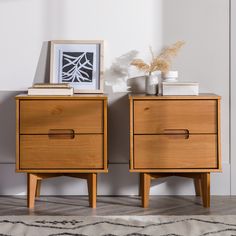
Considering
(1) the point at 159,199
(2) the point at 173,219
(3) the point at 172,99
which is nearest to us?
(2) the point at 173,219

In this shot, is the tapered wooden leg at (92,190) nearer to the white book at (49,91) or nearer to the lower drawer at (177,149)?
the lower drawer at (177,149)

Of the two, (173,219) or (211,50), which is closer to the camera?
(173,219)

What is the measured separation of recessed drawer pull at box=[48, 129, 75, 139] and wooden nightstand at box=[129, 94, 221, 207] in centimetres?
33

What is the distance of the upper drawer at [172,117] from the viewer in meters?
3.34

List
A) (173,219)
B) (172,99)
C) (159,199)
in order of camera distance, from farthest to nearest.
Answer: (159,199), (172,99), (173,219)

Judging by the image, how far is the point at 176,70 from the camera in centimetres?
371

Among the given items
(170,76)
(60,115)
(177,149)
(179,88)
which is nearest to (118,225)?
(177,149)

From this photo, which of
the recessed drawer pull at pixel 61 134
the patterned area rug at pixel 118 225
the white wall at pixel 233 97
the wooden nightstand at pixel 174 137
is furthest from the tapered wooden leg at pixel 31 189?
the white wall at pixel 233 97

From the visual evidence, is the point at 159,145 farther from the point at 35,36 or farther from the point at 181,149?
the point at 35,36

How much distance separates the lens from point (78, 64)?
371 centimetres

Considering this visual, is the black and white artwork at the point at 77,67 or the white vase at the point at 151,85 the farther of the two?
the black and white artwork at the point at 77,67

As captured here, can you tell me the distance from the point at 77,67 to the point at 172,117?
2.33 ft

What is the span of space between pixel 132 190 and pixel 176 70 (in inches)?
30.2

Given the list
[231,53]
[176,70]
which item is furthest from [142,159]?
[231,53]
